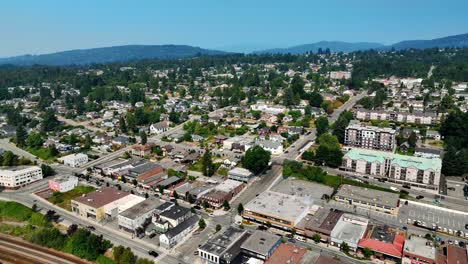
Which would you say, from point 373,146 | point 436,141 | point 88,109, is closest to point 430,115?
point 436,141

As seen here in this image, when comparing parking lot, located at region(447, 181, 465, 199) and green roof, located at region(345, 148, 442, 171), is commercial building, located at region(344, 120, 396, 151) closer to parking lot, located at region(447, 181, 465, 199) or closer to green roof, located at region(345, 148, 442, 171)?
green roof, located at region(345, 148, 442, 171)

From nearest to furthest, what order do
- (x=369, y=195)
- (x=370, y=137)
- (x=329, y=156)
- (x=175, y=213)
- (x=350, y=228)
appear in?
(x=350, y=228), (x=175, y=213), (x=369, y=195), (x=329, y=156), (x=370, y=137)

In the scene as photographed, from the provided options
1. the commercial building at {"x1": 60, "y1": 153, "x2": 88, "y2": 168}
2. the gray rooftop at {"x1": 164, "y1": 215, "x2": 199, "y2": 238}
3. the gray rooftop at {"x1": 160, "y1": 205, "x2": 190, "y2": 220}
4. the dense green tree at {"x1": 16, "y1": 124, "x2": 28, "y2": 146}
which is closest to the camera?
the gray rooftop at {"x1": 164, "y1": 215, "x2": 199, "y2": 238}

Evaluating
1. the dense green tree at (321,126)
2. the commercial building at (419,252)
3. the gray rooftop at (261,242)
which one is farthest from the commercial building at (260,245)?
the dense green tree at (321,126)

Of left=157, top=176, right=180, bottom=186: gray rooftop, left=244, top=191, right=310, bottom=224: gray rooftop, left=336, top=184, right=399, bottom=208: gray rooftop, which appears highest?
left=244, top=191, right=310, bottom=224: gray rooftop

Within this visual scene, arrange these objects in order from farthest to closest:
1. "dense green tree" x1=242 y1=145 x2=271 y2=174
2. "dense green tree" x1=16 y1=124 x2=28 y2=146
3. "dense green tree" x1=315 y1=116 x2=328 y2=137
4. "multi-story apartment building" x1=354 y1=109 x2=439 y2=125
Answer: "multi-story apartment building" x1=354 y1=109 x2=439 y2=125
"dense green tree" x1=16 y1=124 x2=28 y2=146
"dense green tree" x1=315 y1=116 x2=328 y2=137
"dense green tree" x1=242 y1=145 x2=271 y2=174

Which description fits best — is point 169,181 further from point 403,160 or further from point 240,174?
point 403,160

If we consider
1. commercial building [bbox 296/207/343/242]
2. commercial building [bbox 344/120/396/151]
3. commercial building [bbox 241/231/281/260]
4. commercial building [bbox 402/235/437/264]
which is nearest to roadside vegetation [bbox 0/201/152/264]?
commercial building [bbox 241/231/281/260]

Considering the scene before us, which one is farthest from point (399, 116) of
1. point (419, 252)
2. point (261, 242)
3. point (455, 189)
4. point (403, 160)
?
point (261, 242)
